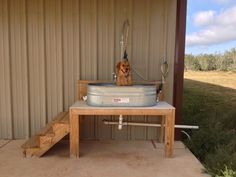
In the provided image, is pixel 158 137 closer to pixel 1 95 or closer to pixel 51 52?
pixel 51 52

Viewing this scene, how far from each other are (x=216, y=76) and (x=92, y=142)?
7.36m

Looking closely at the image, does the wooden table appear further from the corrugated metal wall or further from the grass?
the corrugated metal wall

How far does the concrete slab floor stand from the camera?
109 inches

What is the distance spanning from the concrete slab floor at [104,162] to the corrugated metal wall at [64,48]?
544mm

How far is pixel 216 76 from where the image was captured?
32.8 feet

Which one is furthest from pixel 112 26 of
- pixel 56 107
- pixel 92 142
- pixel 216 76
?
pixel 216 76

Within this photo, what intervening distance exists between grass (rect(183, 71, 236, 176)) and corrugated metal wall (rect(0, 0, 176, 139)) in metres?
0.82

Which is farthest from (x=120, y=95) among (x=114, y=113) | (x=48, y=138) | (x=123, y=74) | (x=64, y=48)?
(x=64, y=48)

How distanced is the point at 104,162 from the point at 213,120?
237 centimetres

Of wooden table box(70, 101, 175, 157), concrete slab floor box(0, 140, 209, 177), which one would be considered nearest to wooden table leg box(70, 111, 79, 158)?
wooden table box(70, 101, 175, 157)

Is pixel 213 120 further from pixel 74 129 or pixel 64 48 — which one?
pixel 64 48

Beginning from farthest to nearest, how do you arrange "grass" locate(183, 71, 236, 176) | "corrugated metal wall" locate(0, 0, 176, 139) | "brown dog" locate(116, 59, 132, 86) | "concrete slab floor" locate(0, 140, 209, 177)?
"corrugated metal wall" locate(0, 0, 176, 139) < "brown dog" locate(116, 59, 132, 86) < "grass" locate(183, 71, 236, 176) < "concrete slab floor" locate(0, 140, 209, 177)

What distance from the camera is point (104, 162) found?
3.07 meters

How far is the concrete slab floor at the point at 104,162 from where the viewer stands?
9.07 ft
